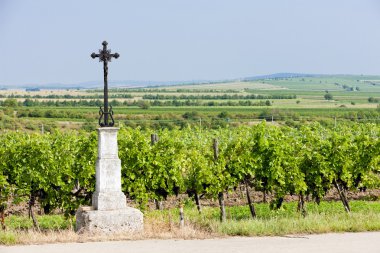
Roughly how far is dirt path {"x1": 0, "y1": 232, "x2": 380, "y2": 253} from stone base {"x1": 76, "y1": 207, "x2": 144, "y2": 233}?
2.26 ft

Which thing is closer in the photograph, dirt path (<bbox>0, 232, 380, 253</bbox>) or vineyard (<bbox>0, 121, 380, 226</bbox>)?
dirt path (<bbox>0, 232, 380, 253</bbox>)

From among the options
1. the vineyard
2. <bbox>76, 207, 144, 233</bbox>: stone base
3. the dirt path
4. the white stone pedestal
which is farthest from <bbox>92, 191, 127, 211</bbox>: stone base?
the vineyard

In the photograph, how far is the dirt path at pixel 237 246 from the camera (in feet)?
33.9

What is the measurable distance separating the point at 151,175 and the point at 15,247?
465 centimetres

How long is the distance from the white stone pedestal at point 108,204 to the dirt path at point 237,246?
2.42 ft

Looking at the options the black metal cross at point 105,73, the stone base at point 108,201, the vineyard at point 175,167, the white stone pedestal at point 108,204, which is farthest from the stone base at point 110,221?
the vineyard at point 175,167

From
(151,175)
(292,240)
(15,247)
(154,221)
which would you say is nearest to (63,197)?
(151,175)

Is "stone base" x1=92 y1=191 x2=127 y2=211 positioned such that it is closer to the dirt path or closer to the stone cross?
the stone cross

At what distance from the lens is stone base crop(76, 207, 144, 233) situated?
38.3 feet

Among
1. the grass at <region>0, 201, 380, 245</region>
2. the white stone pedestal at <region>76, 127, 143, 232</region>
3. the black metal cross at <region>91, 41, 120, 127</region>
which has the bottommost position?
the grass at <region>0, 201, 380, 245</region>

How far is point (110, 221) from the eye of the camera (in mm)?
11742

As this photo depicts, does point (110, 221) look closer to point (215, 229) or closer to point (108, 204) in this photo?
point (108, 204)

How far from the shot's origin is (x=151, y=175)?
1495 centimetres

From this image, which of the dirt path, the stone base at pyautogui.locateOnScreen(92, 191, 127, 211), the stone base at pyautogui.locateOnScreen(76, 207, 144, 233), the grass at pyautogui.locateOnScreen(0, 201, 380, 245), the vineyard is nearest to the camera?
the dirt path
